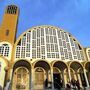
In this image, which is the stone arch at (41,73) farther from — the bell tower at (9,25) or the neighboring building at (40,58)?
the bell tower at (9,25)

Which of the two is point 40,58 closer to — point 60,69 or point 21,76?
point 60,69

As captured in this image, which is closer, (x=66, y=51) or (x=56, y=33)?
(x=66, y=51)

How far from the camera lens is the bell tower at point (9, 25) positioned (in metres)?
25.1

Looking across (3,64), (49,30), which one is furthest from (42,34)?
(3,64)

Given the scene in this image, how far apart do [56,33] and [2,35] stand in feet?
30.1

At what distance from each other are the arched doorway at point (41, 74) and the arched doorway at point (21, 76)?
1098mm

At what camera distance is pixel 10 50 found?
22.7 meters

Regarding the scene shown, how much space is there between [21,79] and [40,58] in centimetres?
409

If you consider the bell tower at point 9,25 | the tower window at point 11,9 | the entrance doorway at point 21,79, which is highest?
the tower window at point 11,9

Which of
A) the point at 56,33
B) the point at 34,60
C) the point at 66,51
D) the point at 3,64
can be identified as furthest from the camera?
the point at 56,33

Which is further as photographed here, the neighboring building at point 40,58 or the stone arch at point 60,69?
the stone arch at point 60,69

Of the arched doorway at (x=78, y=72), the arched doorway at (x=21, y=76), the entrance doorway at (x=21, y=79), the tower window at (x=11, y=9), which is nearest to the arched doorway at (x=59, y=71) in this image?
the arched doorway at (x=78, y=72)

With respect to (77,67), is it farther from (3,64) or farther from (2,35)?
(2,35)

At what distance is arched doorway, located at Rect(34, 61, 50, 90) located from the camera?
69.6 ft
